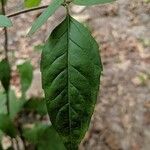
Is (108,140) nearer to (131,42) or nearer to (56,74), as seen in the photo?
(131,42)

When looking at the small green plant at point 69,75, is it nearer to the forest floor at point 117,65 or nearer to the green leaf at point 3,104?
the green leaf at point 3,104

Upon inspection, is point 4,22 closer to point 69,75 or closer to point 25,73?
point 69,75

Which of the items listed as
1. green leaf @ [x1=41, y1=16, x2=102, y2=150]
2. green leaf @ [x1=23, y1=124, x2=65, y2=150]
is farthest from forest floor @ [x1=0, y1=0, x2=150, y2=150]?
green leaf @ [x1=41, y1=16, x2=102, y2=150]

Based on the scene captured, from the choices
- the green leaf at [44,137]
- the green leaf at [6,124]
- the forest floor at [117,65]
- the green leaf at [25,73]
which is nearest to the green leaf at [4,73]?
the green leaf at [6,124]

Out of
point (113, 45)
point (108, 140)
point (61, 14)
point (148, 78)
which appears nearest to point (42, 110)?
point (108, 140)

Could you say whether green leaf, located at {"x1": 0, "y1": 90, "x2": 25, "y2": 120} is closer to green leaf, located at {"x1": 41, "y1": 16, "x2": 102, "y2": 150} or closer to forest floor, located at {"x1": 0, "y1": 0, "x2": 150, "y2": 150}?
forest floor, located at {"x1": 0, "y1": 0, "x2": 150, "y2": 150}
